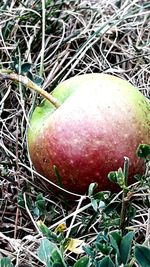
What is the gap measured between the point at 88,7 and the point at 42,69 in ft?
1.14

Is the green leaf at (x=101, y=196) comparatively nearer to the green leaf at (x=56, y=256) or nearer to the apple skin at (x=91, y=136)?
the apple skin at (x=91, y=136)

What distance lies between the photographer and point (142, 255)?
1.01m

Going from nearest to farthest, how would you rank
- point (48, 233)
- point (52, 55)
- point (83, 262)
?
point (83, 262)
point (48, 233)
point (52, 55)

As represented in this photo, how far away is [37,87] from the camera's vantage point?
1485 mm

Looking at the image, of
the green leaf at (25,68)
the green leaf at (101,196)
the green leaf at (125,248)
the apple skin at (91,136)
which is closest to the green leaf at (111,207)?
the green leaf at (101,196)

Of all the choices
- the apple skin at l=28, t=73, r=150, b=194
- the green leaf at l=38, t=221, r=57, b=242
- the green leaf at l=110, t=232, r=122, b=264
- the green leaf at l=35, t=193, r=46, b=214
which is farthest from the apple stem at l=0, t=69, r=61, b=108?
the green leaf at l=110, t=232, r=122, b=264

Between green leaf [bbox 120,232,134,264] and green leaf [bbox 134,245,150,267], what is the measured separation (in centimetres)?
4

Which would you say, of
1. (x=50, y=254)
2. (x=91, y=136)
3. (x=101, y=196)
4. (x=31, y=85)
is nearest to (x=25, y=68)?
(x=31, y=85)

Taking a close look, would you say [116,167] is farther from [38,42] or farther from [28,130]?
[38,42]

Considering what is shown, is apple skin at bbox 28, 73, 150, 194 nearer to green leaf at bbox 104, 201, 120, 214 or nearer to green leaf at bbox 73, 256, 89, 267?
green leaf at bbox 104, 201, 120, 214

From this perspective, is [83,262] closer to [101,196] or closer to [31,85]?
[101,196]

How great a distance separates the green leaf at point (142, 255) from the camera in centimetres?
101

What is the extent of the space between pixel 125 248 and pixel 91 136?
0.39m

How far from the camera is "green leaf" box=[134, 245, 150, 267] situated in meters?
1.01
